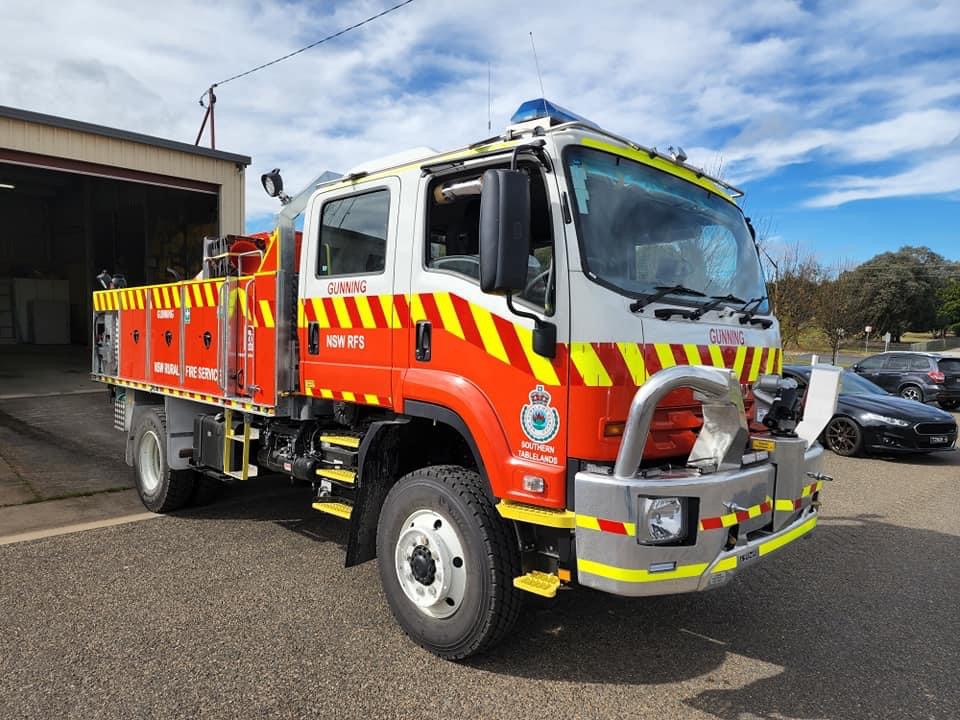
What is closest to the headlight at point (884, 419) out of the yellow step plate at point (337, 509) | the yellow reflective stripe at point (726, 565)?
the yellow reflective stripe at point (726, 565)

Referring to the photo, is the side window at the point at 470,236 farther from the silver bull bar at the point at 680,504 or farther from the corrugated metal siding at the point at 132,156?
the corrugated metal siding at the point at 132,156

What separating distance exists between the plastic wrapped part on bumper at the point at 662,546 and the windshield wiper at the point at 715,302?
0.78 m

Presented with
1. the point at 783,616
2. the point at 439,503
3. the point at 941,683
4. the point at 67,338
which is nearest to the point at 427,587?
the point at 439,503

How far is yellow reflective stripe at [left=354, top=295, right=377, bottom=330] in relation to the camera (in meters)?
3.87

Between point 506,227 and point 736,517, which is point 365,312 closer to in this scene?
point 506,227

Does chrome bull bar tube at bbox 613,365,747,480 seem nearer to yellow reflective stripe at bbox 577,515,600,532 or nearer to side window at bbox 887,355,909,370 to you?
yellow reflective stripe at bbox 577,515,600,532

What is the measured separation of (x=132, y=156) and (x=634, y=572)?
37.8 feet

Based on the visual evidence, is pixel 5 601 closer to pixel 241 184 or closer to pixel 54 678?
pixel 54 678

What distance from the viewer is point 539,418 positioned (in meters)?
2.98

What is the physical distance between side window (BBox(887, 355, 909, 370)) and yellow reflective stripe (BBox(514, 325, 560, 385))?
60.2 feet

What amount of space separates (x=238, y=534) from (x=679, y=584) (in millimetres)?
3826

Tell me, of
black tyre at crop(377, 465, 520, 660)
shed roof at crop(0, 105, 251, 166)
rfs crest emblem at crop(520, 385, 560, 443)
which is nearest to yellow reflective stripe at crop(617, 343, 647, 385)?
rfs crest emblem at crop(520, 385, 560, 443)

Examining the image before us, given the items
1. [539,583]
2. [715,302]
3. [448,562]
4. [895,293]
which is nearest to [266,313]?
[448,562]

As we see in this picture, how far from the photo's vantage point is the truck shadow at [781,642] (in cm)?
312
